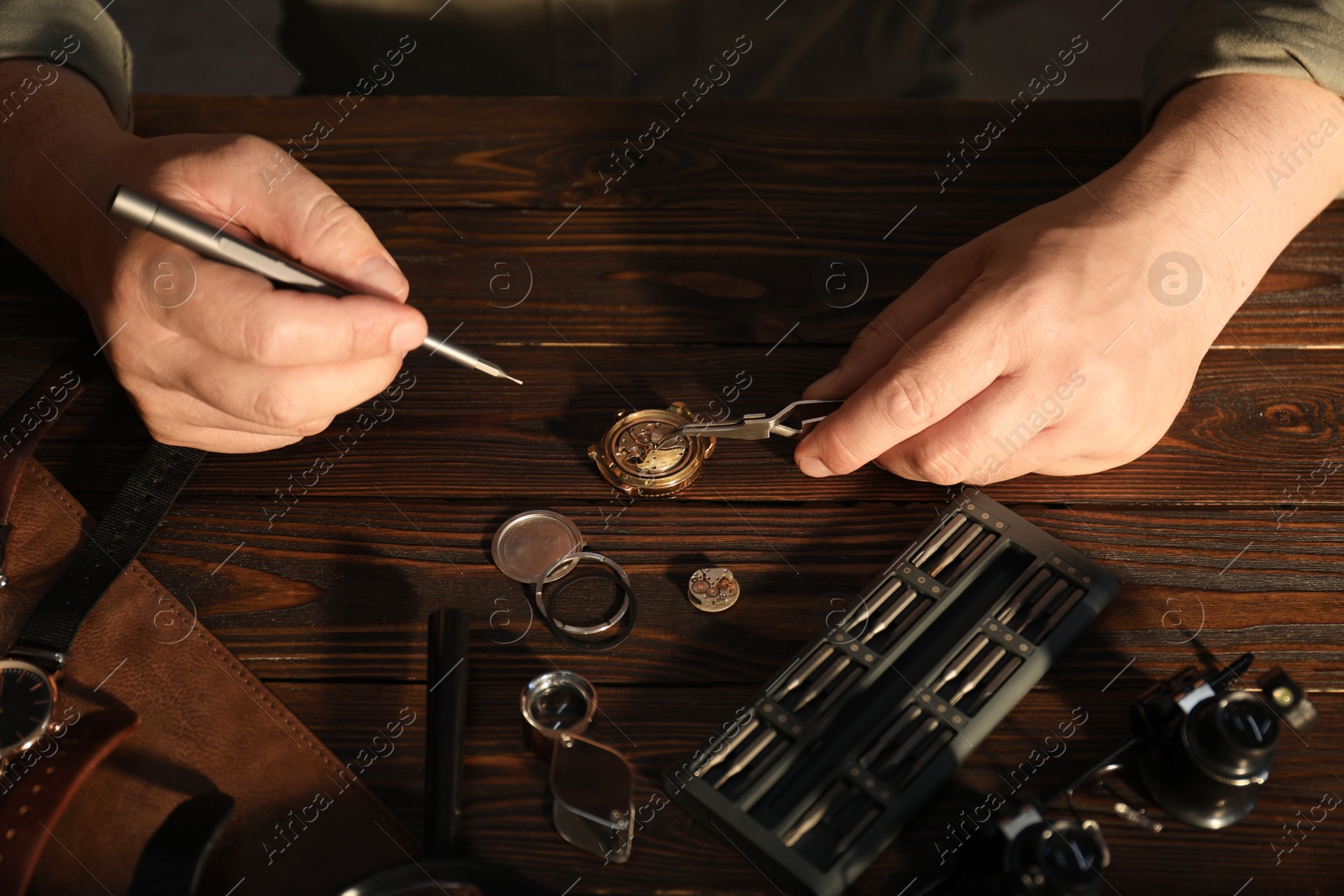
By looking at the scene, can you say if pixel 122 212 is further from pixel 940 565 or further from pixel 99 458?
pixel 940 565

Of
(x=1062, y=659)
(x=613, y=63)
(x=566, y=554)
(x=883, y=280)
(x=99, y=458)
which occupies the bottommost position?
(x=1062, y=659)

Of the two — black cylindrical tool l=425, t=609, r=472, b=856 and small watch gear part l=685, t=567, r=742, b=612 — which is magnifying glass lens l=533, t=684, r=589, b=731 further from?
small watch gear part l=685, t=567, r=742, b=612

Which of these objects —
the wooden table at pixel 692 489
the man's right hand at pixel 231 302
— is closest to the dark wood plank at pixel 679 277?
the wooden table at pixel 692 489

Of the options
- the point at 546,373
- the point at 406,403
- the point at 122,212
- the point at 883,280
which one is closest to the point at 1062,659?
the point at 883,280

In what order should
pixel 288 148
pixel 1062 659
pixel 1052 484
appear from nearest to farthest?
pixel 1062 659
pixel 1052 484
pixel 288 148

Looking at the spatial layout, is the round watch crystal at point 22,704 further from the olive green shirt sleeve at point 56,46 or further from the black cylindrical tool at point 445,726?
the olive green shirt sleeve at point 56,46

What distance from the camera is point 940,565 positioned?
4.39ft

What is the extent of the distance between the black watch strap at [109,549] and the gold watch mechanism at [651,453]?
657 millimetres

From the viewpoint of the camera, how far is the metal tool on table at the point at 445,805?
111cm

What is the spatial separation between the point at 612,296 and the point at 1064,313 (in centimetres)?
74

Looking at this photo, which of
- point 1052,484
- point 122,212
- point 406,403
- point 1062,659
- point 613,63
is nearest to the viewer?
point 122,212

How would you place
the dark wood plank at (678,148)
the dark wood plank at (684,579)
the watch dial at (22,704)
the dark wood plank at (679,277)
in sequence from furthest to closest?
the dark wood plank at (678,148) < the dark wood plank at (679,277) < the dark wood plank at (684,579) < the watch dial at (22,704)

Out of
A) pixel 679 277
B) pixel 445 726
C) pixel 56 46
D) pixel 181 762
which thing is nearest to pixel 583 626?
pixel 445 726

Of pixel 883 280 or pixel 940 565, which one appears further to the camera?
pixel 883 280
